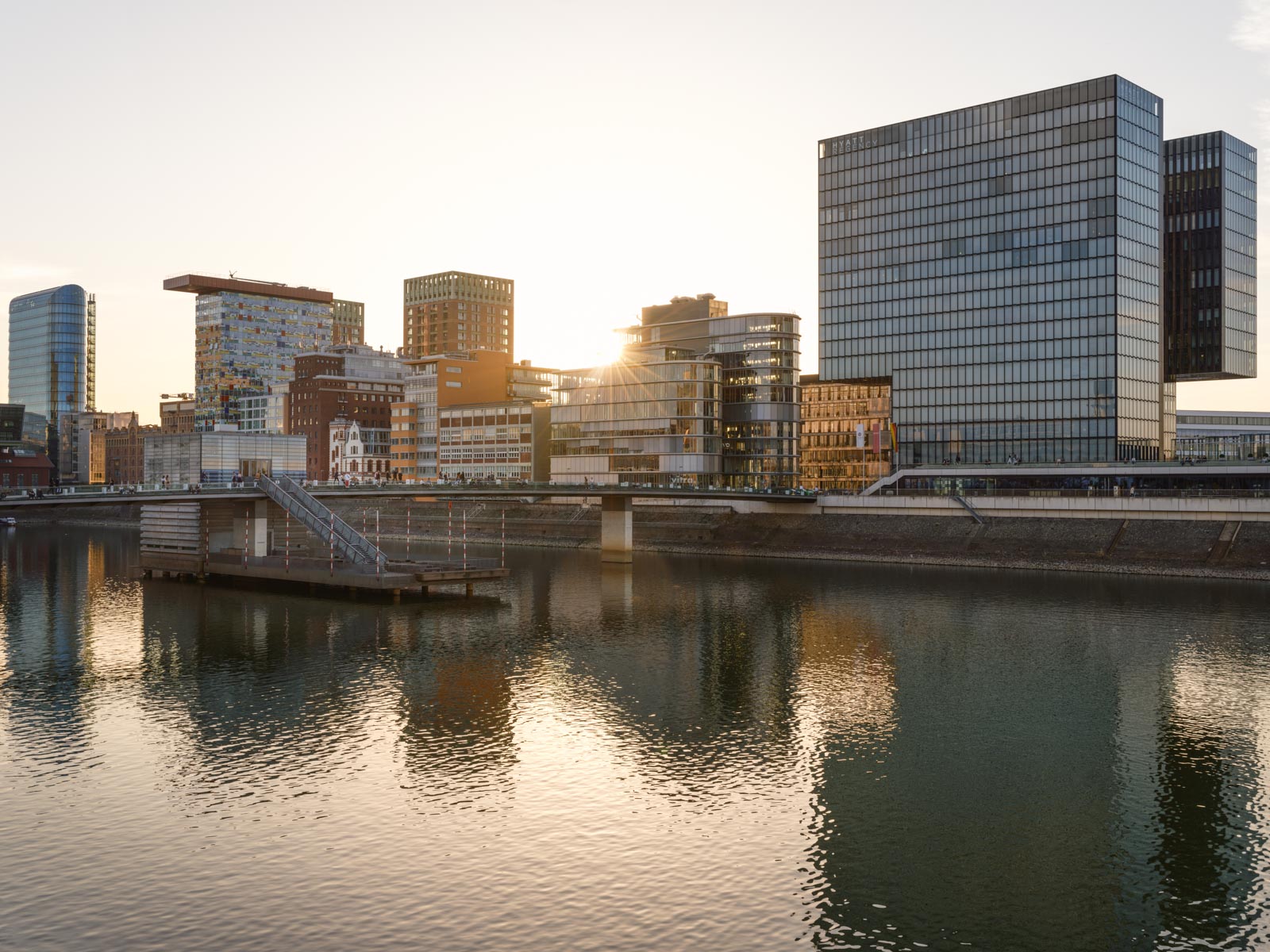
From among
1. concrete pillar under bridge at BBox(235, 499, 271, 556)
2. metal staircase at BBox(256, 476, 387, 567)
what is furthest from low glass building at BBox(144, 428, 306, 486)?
metal staircase at BBox(256, 476, 387, 567)

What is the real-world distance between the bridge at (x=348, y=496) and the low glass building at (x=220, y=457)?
433cm

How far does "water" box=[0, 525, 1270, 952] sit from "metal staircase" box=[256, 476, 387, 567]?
2274cm

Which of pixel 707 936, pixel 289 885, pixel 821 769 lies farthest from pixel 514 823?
pixel 821 769

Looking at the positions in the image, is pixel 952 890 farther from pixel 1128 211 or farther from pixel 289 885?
pixel 1128 211

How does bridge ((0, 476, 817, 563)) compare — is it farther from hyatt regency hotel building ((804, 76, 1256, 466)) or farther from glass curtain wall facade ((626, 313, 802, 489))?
hyatt regency hotel building ((804, 76, 1256, 466))

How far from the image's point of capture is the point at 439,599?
3809 inches

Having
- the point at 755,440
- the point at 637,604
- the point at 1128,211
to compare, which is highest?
the point at 1128,211

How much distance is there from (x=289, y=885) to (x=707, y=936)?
12.4 meters

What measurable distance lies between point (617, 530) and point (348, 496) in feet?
128

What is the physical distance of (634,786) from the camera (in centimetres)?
4053

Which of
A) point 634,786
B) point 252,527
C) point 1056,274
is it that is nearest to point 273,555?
point 252,527

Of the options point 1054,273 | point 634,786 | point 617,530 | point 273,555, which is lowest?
point 634,786

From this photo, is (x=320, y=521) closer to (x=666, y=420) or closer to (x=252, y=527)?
(x=252, y=527)

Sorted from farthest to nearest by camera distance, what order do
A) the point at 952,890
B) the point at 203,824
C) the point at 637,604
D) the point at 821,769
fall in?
the point at 637,604
the point at 821,769
the point at 203,824
the point at 952,890
